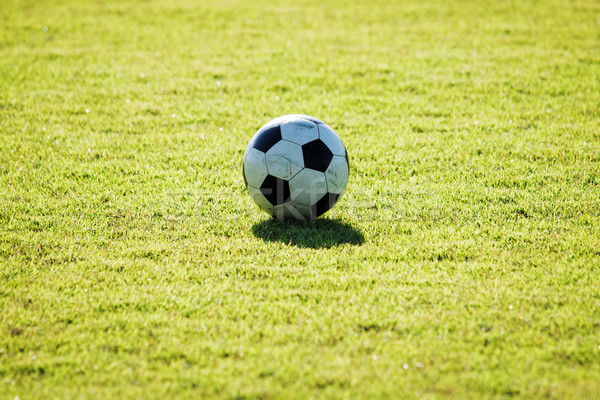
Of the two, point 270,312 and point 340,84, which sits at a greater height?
point 340,84

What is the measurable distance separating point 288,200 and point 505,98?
18.4ft

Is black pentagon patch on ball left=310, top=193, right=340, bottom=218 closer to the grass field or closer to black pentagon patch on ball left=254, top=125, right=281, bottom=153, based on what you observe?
the grass field

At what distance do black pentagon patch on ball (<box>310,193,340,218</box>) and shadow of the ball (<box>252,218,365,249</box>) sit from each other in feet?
0.52

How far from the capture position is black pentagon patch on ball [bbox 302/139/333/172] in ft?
17.7

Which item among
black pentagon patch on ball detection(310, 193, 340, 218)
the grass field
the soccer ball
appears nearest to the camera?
the grass field

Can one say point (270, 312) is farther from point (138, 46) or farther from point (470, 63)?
point (138, 46)

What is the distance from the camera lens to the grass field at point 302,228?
382 centimetres

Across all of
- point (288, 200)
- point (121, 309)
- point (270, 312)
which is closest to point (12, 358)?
point (121, 309)

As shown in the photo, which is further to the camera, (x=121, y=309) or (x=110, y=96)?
(x=110, y=96)

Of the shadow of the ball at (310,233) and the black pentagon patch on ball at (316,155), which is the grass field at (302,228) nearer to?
the shadow of the ball at (310,233)

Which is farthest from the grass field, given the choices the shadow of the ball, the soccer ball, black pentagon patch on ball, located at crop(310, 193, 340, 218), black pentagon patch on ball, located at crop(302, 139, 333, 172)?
black pentagon patch on ball, located at crop(302, 139, 333, 172)

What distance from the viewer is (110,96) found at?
9.53 metres

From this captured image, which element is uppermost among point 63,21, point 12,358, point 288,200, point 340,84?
point 63,21

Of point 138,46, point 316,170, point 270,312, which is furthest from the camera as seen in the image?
point 138,46
